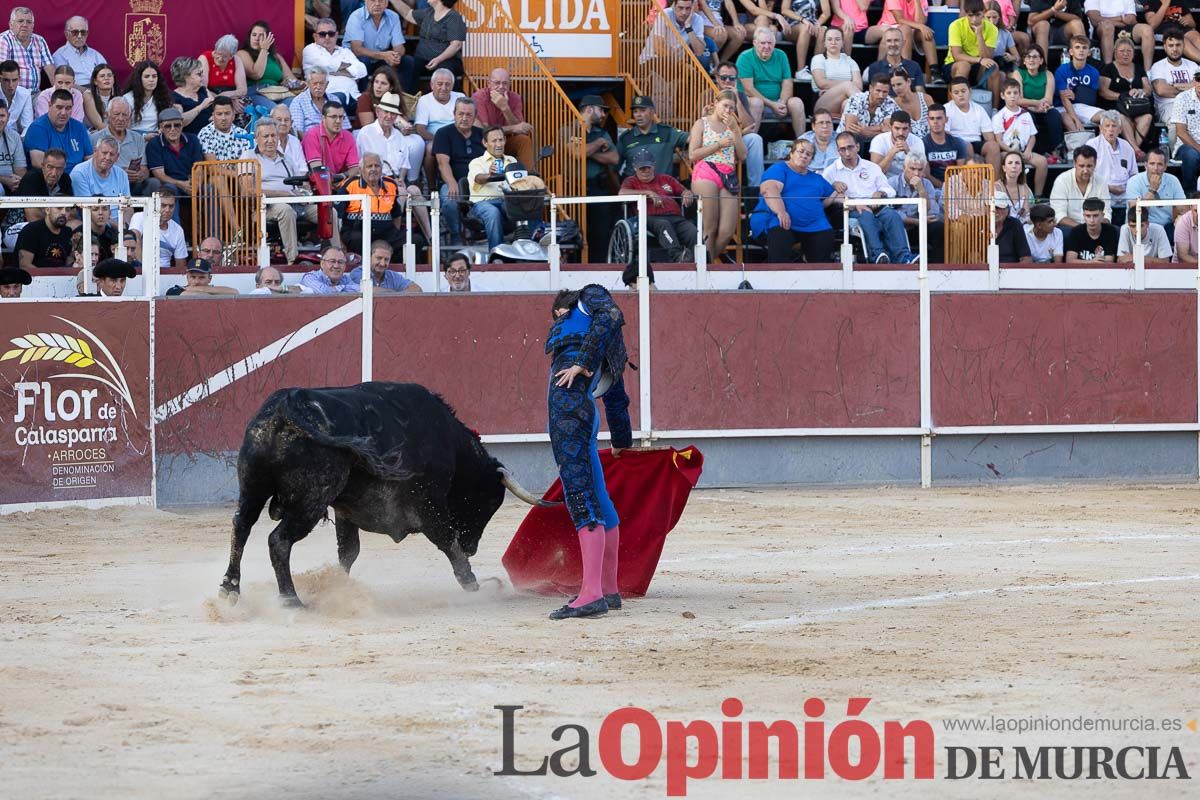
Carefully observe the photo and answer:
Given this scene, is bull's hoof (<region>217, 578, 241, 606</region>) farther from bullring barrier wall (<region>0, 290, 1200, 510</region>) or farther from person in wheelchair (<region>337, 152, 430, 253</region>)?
person in wheelchair (<region>337, 152, 430, 253</region>)

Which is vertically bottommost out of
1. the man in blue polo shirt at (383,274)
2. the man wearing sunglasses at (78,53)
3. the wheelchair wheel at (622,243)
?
the man in blue polo shirt at (383,274)

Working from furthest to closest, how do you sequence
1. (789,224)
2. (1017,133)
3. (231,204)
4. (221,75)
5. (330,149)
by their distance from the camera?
1. (1017,133)
2. (221,75)
3. (330,149)
4. (789,224)
5. (231,204)

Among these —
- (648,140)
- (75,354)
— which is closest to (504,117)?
(648,140)

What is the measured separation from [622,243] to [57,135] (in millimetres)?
4156

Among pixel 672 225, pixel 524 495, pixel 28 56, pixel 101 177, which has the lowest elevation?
pixel 524 495

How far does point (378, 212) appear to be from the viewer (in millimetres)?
12672

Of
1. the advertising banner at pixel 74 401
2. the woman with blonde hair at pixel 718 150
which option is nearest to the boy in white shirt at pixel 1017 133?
the woman with blonde hair at pixel 718 150

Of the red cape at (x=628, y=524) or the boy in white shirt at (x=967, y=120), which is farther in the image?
the boy in white shirt at (x=967, y=120)

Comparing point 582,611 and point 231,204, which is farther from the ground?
point 231,204

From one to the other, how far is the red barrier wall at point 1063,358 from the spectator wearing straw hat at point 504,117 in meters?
3.79

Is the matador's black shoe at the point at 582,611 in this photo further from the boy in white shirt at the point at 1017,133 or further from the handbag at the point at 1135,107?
the handbag at the point at 1135,107

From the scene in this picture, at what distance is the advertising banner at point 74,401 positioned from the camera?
34.9ft

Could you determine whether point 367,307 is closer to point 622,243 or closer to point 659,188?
point 622,243

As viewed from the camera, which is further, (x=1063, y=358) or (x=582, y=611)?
(x=1063, y=358)
